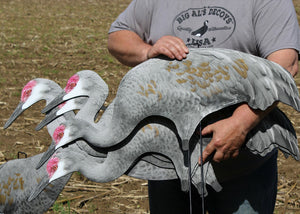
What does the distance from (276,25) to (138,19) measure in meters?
0.66

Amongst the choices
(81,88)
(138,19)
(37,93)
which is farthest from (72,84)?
(138,19)

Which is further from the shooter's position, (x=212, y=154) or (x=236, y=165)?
(x=236, y=165)

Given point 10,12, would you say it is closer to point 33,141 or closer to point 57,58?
point 57,58

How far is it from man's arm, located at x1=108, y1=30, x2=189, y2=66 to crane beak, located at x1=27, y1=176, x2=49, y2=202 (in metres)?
0.64

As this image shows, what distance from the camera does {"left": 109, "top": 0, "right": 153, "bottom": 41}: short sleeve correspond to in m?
2.12

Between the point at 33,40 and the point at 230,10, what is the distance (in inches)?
296

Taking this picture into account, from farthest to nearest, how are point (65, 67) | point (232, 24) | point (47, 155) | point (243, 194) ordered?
point (65, 67) → point (243, 194) → point (232, 24) → point (47, 155)

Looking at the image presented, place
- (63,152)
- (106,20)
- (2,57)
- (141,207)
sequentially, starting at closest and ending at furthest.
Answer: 1. (63,152)
2. (141,207)
3. (2,57)
4. (106,20)

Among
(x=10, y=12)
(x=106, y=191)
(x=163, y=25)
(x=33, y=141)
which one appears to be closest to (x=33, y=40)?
(x=10, y=12)

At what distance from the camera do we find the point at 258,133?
5.79ft

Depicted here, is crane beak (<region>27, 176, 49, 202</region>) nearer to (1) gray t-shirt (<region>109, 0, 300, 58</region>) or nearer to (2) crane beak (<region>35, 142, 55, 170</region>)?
(2) crane beak (<region>35, 142, 55, 170</region>)

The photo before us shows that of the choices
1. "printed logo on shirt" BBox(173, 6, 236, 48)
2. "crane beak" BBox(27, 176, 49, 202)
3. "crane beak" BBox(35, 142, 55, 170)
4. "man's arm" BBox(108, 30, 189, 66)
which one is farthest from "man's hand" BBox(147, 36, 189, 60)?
"crane beak" BBox(27, 176, 49, 202)

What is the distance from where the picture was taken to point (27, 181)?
1.83m

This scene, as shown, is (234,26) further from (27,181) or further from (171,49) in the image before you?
(27,181)
